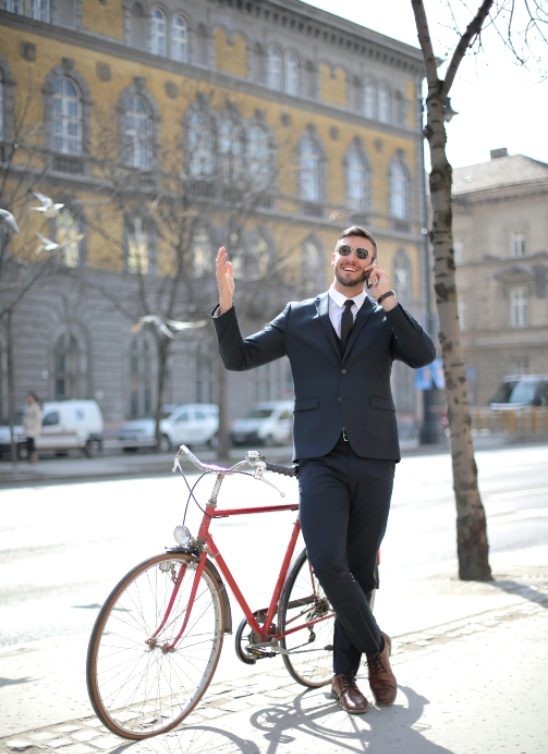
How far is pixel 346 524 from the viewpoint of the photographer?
4.54 m

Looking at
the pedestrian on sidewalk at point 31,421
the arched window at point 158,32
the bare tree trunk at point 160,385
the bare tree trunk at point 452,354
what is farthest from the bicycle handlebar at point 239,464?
the arched window at point 158,32

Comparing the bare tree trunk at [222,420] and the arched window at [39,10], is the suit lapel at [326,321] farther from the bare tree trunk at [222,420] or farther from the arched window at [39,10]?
the bare tree trunk at [222,420]

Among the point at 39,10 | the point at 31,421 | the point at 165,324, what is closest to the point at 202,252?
the point at 165,324

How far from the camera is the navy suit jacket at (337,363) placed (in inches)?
179

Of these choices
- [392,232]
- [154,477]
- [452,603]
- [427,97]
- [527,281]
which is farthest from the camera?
[527,281]

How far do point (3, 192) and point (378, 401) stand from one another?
21389mm

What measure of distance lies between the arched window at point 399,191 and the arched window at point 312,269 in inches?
252

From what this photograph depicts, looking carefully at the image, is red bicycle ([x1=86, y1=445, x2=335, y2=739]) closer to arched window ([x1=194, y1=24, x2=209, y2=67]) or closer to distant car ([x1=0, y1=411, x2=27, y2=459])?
distant car ([x1=0, y1=411, x2=27, y2=459])

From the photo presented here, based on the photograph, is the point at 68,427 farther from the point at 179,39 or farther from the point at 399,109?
the point at 399,109

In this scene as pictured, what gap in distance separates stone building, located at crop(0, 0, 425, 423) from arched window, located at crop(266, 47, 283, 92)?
0.25 ft

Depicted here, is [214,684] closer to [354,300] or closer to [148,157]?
Result: [354,300]

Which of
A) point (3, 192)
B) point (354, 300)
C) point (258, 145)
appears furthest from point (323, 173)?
point (354, 300)

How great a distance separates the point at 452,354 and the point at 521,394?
42.2 meters

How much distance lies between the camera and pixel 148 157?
3388cm
